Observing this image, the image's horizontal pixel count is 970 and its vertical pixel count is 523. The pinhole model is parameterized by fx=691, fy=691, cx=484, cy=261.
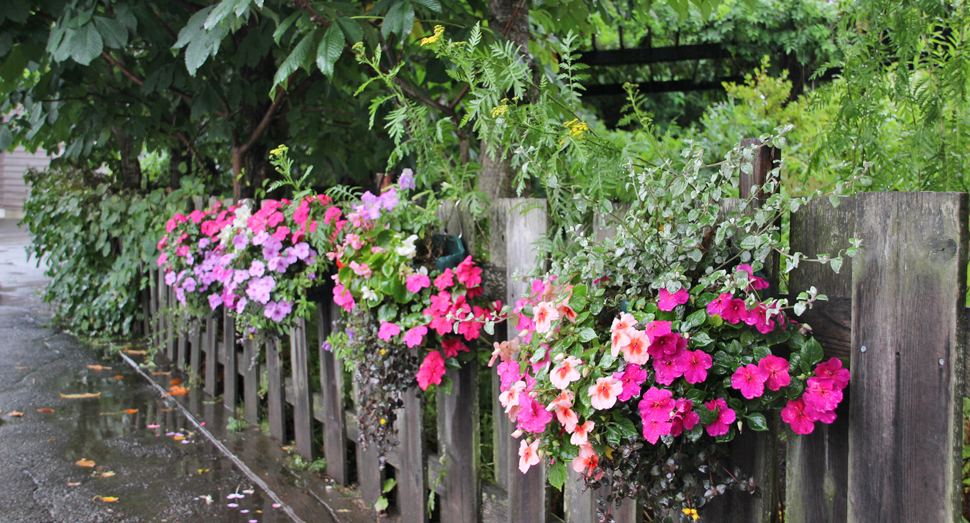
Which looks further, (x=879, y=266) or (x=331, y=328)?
(x=331, y=328)

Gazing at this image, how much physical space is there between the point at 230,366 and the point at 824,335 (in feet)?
10.3

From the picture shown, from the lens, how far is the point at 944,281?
45.1 inches

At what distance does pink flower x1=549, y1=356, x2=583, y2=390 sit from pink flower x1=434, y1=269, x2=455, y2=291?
0.68m

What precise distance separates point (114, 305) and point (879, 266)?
17.4 ft

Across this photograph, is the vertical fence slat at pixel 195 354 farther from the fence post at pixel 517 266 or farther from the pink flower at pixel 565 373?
the pink flower at pixel 565 373

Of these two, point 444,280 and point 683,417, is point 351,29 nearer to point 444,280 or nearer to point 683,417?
point 444,280

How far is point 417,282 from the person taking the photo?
77.7 inches

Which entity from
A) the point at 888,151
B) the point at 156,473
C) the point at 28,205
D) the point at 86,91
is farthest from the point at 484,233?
the point at 28,205

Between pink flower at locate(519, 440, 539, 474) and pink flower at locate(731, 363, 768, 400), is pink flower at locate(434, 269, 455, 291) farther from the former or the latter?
pink flower at locate(731, 363, 768, 400)

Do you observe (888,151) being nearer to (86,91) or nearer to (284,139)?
(284,139)

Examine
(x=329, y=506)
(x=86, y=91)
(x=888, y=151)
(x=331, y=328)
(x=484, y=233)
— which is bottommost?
(x=329, y=506)

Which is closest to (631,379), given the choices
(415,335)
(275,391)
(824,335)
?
(824,335)

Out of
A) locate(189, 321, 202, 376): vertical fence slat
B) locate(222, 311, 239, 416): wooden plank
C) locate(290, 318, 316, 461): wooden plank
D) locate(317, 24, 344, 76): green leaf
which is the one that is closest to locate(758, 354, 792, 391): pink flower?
locate(317, 24, 344, 76): green leaf

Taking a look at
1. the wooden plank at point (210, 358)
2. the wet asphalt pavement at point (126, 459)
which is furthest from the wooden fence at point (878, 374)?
the wooden plank at point (210, 358)
